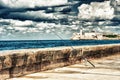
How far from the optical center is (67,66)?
12.0 meters

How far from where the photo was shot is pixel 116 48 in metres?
20.1

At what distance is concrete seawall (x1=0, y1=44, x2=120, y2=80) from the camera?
812 centimetres

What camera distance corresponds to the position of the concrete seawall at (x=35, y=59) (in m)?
8.12

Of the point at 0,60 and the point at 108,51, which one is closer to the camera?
the point at 0,60

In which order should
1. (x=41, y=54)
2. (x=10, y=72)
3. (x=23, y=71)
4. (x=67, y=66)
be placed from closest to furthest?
1. (x=10, y=72)
2. (x=23, y=71)
3. (x=41, y=54)
4. (x=67, y=66)

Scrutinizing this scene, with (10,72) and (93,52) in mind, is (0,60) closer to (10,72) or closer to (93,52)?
(10,72)

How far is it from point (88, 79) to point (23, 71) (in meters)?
1.99

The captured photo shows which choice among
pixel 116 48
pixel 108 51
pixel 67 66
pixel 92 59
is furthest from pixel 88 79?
pixel 116 48

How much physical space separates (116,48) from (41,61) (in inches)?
433

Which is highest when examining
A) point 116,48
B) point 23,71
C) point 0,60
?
point 0,60

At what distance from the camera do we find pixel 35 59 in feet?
31.3

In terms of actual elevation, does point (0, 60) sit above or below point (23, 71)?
above

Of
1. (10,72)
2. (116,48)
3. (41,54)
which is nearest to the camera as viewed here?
(10,72)

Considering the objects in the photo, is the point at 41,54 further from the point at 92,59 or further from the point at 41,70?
the point at 92,59
